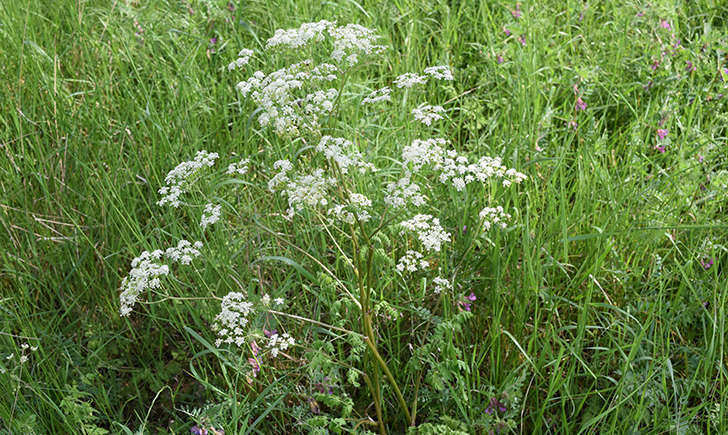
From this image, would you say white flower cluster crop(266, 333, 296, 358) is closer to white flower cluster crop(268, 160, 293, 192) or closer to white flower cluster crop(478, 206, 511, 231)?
white flower cluster crop(268, 160, 293, 192)

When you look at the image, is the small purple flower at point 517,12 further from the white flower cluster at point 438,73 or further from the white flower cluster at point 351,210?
the white flower cluster at point 351,210

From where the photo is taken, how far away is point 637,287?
2217 millimetres

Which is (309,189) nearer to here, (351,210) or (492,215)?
(351,210)

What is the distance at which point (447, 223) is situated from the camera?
2379 millimetres

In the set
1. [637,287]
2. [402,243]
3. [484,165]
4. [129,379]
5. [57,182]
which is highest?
[484,165]

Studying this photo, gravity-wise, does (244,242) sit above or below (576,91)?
below

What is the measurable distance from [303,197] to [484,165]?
495 mm

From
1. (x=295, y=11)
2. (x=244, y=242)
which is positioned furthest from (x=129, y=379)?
(x=295, y=11)

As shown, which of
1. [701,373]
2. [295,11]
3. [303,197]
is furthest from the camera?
[295,11]

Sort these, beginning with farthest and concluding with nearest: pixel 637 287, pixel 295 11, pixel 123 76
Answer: pixel 295 11, pixel 123 76, pixel 637 287

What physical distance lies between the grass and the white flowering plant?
4 centimetres

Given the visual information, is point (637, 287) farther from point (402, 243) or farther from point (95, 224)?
point (95, 224)

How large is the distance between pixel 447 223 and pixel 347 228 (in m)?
0.38

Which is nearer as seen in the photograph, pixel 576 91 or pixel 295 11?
pixel 576 91
